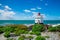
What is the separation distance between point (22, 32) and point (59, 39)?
2015 millimetres

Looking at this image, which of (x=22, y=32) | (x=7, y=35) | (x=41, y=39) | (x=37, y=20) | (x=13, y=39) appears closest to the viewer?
(x=41, y=39)

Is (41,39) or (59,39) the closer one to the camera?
(41,39)

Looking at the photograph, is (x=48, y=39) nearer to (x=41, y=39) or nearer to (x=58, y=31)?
(x=41, y=39)

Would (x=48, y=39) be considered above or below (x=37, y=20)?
below

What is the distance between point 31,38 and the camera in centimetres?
642

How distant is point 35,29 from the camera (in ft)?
27.1

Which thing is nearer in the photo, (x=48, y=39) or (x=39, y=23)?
(x=48, y=39)

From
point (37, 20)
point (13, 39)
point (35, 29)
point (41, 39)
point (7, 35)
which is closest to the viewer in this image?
point (41, 39)

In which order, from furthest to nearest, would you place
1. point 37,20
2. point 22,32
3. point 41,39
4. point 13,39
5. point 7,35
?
point 37,20
point 22,32
point 7,35
point 13,39
point 41,39

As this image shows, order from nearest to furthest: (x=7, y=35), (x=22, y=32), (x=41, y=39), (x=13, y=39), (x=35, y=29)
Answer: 1. (x=41, y=39)
2. (x=13, y=39)
3. (x=7, y=35)
4. (x=22, y=32)
5. (x=35, y=29)

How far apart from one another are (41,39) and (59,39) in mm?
894

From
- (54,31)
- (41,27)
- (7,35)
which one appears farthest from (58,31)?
(7,35)

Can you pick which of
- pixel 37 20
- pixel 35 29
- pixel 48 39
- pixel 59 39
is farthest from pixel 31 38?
pixel 37 20

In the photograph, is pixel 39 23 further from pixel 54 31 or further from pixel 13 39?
pixel 13 39
